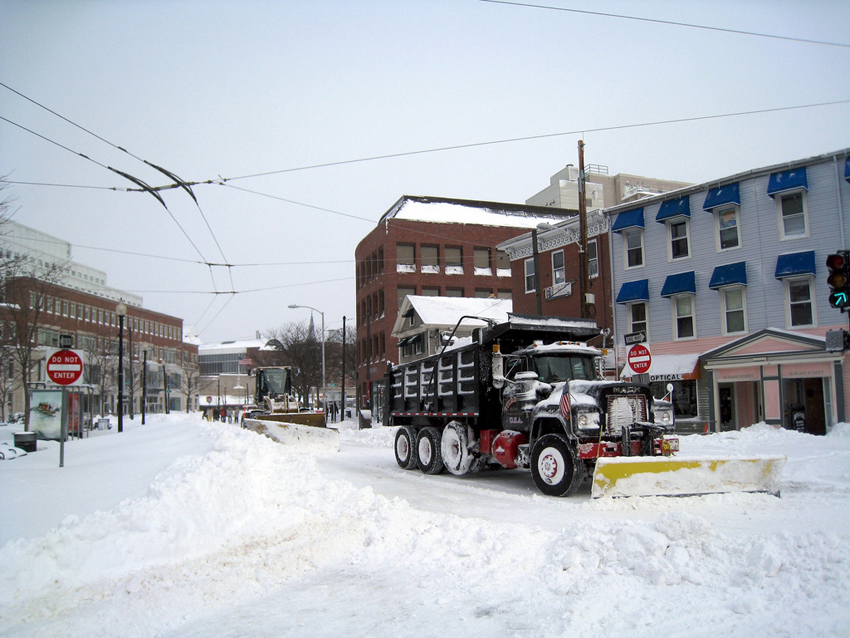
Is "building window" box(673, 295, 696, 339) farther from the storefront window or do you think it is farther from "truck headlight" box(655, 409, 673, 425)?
"truck headlight" box(655, 409, 673, 425)

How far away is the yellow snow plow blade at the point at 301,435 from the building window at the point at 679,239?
14753mm

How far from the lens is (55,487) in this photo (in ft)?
31.0

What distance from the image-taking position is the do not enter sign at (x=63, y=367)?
12469mm

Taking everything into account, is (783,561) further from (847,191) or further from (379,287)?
(379,287)

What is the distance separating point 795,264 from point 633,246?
6.63 meters

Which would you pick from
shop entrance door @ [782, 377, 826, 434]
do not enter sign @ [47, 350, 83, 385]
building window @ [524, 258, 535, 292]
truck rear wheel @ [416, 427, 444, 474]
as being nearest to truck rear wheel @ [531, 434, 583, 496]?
truck rear wheel @ [416, 427, 444, 474]

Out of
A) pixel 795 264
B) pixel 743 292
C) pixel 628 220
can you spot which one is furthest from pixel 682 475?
pixel 628 220

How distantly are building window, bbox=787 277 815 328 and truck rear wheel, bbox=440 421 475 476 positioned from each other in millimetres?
14028

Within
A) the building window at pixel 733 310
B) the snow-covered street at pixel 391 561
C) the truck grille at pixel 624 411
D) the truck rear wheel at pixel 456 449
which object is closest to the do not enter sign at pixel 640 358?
the truck grille at pixel 624 411

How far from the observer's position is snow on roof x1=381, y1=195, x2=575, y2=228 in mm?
53812

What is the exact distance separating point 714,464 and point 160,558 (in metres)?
7.73

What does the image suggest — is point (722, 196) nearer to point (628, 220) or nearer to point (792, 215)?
point (792, 215)

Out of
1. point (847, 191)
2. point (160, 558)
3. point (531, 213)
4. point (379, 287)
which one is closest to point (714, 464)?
point (160, 558)

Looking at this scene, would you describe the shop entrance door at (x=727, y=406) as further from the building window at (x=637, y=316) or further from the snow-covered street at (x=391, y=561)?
the snow-covered street at (x=391, y=561)
